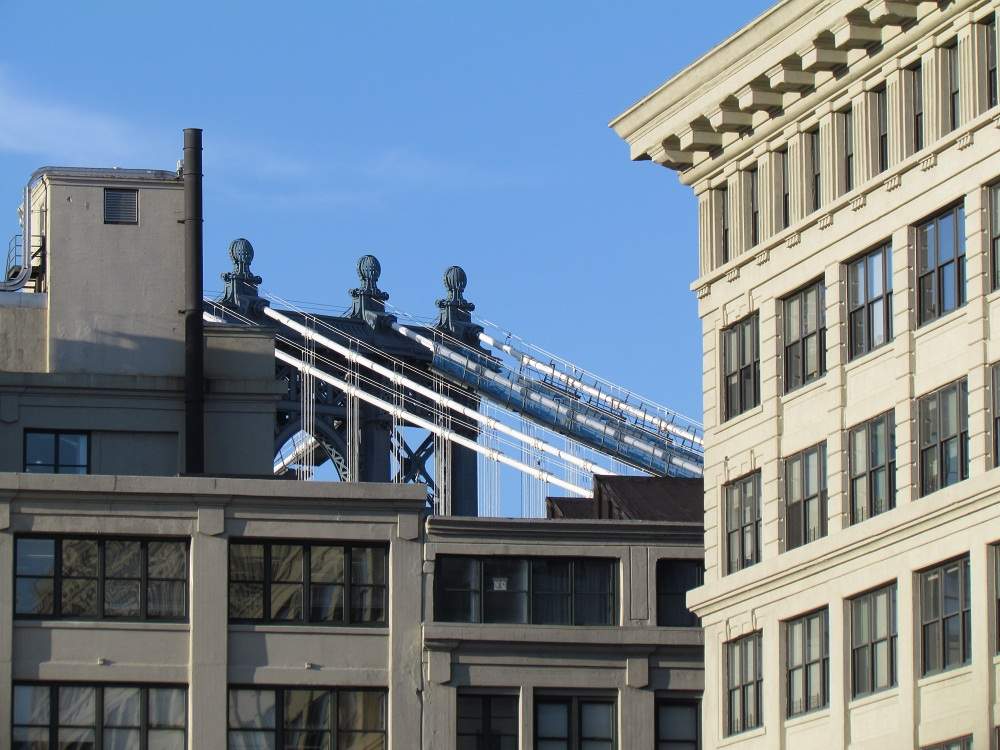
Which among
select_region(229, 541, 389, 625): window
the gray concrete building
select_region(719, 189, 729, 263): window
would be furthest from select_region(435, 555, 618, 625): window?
select_region(719, 189, 729, 263): window

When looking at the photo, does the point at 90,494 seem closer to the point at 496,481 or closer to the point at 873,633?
the point at 873,633

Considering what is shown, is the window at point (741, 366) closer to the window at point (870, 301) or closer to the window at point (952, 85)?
the window at point (870, 301)

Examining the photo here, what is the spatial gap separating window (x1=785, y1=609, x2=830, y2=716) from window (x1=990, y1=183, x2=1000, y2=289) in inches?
325

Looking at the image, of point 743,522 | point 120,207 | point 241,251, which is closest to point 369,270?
point 241,251

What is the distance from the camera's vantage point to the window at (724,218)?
58.7 meters

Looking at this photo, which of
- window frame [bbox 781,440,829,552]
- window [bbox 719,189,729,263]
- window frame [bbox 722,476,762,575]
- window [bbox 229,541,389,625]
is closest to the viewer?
window frame [bbox 781,440,829,552]

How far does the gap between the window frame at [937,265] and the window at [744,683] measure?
8.80m

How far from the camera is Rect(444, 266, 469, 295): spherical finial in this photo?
14312cm

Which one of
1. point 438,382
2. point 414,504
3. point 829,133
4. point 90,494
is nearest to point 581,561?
point 414,504

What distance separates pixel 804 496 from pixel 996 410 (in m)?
7.30

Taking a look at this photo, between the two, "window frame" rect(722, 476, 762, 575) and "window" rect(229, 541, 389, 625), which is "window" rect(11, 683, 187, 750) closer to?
"window" rect(229, 541, 389, 625)

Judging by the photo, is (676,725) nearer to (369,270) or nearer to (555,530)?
(555,530)

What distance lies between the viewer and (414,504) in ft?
223

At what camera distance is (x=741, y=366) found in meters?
57.4
